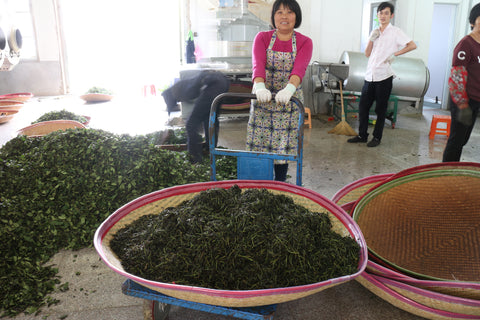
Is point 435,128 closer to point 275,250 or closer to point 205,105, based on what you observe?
point 205,105

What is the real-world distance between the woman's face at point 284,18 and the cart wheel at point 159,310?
201 centimetres

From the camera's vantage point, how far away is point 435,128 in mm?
5613

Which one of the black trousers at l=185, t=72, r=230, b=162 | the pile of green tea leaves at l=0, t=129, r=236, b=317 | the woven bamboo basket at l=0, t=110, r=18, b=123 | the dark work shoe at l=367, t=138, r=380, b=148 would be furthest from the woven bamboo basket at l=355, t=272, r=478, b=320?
the woven bamboo basket at l=0, t=110, r=18, b=123

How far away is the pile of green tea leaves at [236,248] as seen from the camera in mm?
1498

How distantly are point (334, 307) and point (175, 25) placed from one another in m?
8.69

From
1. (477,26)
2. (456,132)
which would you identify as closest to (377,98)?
(456,132)

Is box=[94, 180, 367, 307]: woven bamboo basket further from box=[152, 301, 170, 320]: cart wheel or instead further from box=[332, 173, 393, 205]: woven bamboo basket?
box=[332, 173, 393, 205]: woven bamboo basket

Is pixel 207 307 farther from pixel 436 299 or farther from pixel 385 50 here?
pixel 385 50

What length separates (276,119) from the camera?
8.89ft

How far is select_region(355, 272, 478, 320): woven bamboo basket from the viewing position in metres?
1.55

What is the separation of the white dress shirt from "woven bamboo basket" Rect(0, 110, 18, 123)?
19.8 feet

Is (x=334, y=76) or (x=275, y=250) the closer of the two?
(x=275, y=250)

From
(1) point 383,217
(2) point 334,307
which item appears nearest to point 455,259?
(1) point 383,217

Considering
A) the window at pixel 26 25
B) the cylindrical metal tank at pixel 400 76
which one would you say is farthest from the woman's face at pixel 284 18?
the window at pixel 26 25
